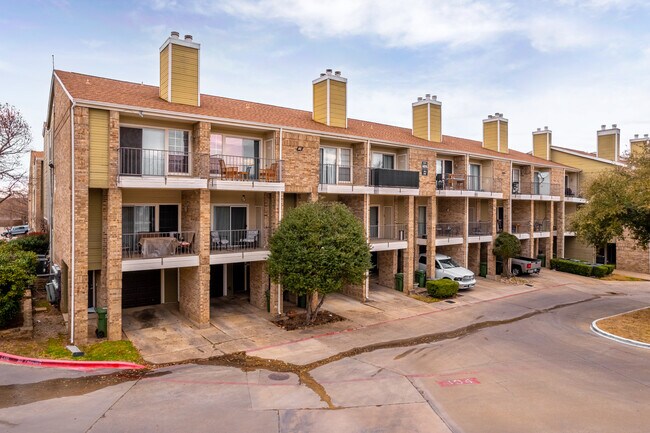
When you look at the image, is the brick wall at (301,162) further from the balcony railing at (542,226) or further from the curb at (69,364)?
the balcony railing at (542,226)

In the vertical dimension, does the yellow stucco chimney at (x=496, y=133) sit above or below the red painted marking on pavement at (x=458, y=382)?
above

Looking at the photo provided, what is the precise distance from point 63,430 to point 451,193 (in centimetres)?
2194

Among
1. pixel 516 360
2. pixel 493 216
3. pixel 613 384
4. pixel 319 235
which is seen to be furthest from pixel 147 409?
pixel 493 216

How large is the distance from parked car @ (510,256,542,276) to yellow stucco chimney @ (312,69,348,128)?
1570 cm

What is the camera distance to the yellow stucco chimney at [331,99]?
2281 cm

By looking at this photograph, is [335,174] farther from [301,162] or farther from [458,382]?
[458,382]

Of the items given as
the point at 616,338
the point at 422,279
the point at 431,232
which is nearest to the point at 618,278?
the point at 431,232

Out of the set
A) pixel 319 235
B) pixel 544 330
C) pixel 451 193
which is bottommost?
pixel 544 330

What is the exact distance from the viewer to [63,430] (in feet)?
27.8

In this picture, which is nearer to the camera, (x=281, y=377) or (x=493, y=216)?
(x=281, y=377)

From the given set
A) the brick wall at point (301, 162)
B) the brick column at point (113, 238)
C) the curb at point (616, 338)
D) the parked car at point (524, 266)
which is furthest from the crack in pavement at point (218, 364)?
the parked car at point (524, 266)

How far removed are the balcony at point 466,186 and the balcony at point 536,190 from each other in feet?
7.38

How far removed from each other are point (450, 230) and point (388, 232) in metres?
4.56

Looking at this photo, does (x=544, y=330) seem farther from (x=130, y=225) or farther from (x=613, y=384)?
(x=130, y=225)
